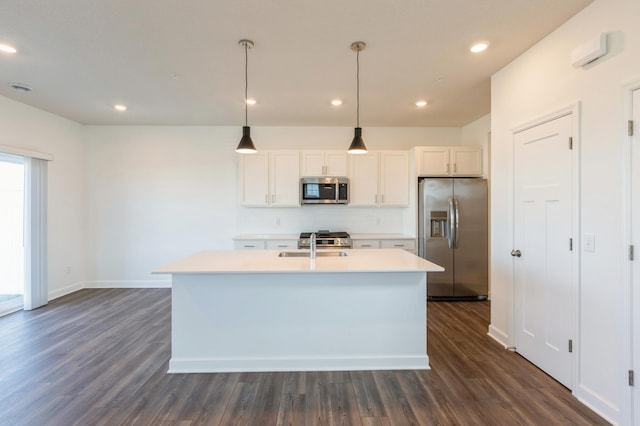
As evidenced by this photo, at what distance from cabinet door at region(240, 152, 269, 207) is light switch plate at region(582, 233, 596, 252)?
12.7 ft

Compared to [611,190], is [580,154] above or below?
above

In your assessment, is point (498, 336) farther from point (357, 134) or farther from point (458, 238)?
point (357, 134)

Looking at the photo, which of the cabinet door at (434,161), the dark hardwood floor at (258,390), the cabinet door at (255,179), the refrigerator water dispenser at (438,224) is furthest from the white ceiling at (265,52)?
the dark hardwood floor at (258,390)

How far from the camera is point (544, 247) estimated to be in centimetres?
247

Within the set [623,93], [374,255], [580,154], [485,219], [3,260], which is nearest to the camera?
[623,93]

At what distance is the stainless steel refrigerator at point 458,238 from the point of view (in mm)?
4332

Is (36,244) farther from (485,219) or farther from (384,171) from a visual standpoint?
(485,219)

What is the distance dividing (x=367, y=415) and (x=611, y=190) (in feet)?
7.06

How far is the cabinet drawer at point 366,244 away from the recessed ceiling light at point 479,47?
279 centimetres

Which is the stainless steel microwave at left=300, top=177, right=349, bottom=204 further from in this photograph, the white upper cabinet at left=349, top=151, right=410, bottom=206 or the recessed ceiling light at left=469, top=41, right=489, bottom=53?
the recessed ceiling light at left=469, top=41, right=489, bottom=53

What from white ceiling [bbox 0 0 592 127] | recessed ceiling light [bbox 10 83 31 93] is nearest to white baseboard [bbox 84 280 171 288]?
white ceiling [bbox 0 0 592 127]

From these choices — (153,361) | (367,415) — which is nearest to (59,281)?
(153,361)

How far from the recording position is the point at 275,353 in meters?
2.54

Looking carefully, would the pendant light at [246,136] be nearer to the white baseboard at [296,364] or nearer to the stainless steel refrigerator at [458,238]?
the white baseboard at [296,364]
